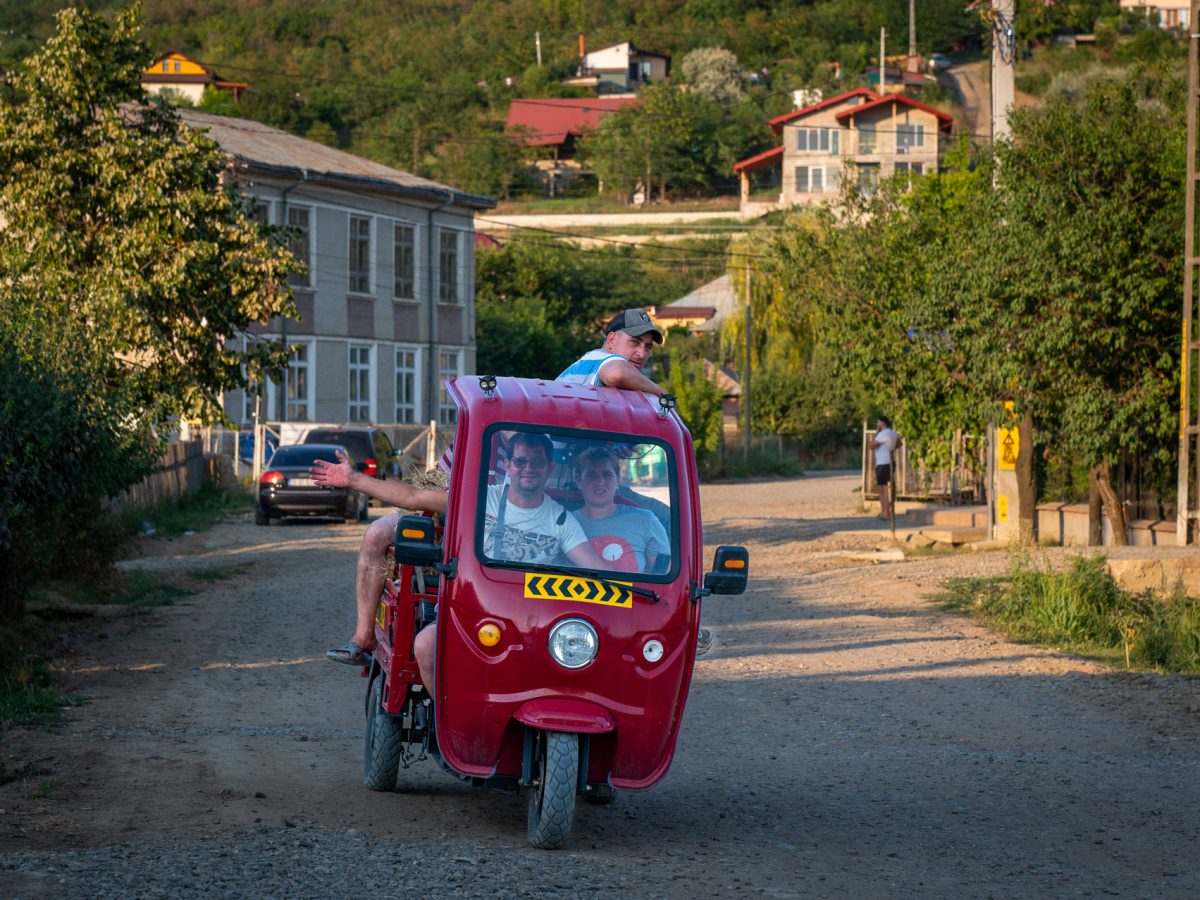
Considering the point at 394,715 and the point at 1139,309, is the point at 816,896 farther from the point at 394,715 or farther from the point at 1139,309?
the point at 1139,309

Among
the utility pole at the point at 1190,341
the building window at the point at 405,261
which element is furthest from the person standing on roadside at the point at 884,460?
the building window at the point at 405,261

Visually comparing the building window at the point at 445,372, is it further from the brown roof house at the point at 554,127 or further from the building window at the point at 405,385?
the brown roof house at the point at 554,127

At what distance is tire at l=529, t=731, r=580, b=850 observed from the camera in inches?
278

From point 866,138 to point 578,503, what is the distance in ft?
306

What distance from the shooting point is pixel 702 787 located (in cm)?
887

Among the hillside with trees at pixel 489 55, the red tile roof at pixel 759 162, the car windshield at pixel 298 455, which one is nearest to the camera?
the car windshield at pixel 298 455

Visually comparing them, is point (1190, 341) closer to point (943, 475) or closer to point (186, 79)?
point (943, 475)

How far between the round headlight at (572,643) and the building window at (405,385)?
43987 millimetres

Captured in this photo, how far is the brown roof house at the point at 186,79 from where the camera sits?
120688 mm

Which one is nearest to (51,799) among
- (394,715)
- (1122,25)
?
(394,715)

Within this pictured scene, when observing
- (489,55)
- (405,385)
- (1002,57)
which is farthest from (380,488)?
(489,55)

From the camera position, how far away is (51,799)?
26.5 feet

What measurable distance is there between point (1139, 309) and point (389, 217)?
107ft

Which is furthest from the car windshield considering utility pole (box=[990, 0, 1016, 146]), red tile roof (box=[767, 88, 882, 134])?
red tile roof (box=[767, 88, 882, 134])
